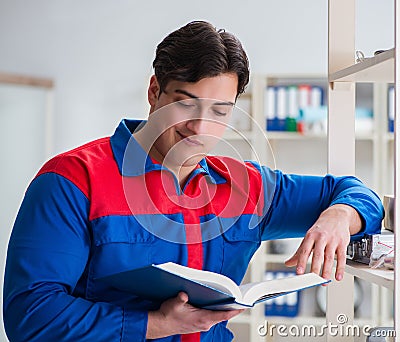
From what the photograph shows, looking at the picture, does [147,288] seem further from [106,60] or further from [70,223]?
[106,60]

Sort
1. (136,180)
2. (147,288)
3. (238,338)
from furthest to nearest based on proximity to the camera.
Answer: (238,338)
(136,180)
(147,288)

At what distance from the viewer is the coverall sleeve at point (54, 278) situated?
118cm

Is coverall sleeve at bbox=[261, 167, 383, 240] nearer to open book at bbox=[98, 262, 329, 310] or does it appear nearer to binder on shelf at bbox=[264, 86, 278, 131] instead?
open book at bbox=[98, 262, 329, 310]

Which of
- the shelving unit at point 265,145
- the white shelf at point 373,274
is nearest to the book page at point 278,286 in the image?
the white shelf at point 373,274

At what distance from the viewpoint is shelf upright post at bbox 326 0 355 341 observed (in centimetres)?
151

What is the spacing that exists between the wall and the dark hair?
8.74ft

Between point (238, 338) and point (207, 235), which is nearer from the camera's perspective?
point (207, 235)

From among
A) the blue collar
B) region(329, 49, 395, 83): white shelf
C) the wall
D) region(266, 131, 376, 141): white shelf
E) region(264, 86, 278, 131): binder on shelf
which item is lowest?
the blue collar

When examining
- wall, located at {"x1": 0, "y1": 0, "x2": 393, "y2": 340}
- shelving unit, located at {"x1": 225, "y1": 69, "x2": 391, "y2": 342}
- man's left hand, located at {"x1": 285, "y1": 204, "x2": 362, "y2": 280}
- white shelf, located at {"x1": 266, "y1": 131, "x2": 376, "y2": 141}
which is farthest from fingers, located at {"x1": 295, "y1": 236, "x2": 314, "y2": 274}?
wall, located at {"x1": 0, "y1": 0, "x2": 393, "y2": 340}

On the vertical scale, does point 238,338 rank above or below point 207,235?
below

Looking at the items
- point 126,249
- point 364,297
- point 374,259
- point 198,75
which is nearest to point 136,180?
point 126,249

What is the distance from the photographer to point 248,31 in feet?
13.1

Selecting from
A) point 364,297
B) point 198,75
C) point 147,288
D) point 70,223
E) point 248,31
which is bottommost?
point 364,297

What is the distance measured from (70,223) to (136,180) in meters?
0.18
